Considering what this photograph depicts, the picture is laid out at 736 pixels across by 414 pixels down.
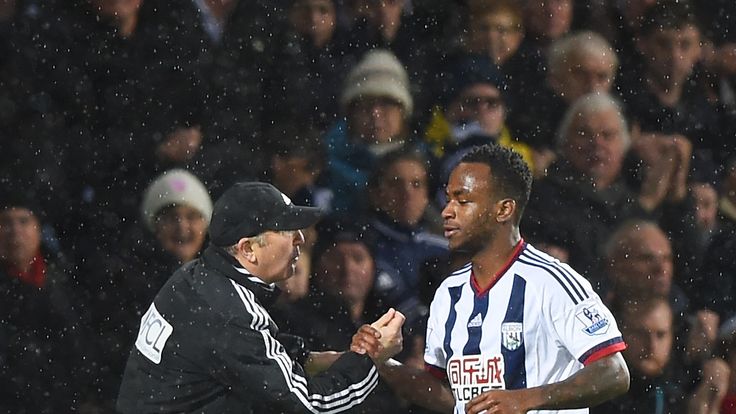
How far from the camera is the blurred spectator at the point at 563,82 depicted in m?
6.09

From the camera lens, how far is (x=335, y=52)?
614cm

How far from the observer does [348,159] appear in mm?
5941

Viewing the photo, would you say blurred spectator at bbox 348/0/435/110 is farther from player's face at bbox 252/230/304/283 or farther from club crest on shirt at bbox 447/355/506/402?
club crest on shirt at bbox 447/355/506/402

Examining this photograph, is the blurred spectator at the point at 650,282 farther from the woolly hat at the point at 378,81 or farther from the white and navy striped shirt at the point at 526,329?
the white and navy striped shirt at the point at 526,329

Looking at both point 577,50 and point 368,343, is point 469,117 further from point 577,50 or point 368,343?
point 368,343

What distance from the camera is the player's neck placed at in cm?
421

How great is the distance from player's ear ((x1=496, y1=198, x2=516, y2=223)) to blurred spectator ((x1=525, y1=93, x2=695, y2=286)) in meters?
1.49

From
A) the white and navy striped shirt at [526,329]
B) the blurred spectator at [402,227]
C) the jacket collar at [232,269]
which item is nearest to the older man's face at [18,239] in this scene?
the blurred spectator at [402,227]

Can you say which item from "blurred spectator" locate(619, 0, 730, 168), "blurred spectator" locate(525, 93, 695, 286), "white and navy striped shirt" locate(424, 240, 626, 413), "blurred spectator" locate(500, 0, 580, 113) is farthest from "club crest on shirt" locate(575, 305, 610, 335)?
"blurred spectator" locate(619, 0, 730, 168)

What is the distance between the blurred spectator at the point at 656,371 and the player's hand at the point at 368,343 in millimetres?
1678

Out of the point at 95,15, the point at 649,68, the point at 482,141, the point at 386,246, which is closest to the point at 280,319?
the point at 386,246

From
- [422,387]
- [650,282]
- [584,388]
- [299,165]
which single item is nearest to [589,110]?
[650,282]

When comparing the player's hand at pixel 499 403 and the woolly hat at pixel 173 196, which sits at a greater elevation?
the woolly hat at pixel 173 196

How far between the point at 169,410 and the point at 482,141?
231cm
